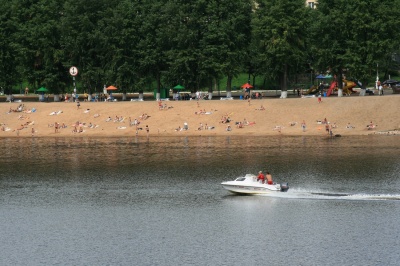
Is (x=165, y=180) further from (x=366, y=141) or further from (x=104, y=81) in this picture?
(x=104, y=81)

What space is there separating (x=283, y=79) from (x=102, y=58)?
117 feet

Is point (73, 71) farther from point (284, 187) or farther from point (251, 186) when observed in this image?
point (284, 187)

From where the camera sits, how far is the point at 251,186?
78.8 m

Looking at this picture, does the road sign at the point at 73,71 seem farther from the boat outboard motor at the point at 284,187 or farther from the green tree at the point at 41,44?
the boat outboard motor at the point at 284,187

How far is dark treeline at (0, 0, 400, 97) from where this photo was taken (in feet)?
462

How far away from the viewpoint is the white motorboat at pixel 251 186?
78.0 m

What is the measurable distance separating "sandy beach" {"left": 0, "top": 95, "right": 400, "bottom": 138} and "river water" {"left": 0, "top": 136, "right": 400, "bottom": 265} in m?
9.79

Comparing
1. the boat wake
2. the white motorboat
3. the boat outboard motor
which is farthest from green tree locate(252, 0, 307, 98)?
the boat wake

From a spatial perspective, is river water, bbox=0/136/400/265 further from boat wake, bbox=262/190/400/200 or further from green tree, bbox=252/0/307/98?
green tree, bbox=252/0/307/98

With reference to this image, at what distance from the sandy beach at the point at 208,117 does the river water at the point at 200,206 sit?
9793 millimetres

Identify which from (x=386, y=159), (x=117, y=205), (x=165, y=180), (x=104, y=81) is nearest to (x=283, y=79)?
(x=104, y=81)

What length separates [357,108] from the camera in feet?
420

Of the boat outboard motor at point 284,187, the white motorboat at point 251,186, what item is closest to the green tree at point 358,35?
the white motorboat at point 251,186

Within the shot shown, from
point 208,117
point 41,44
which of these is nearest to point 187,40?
A: point 208,117
